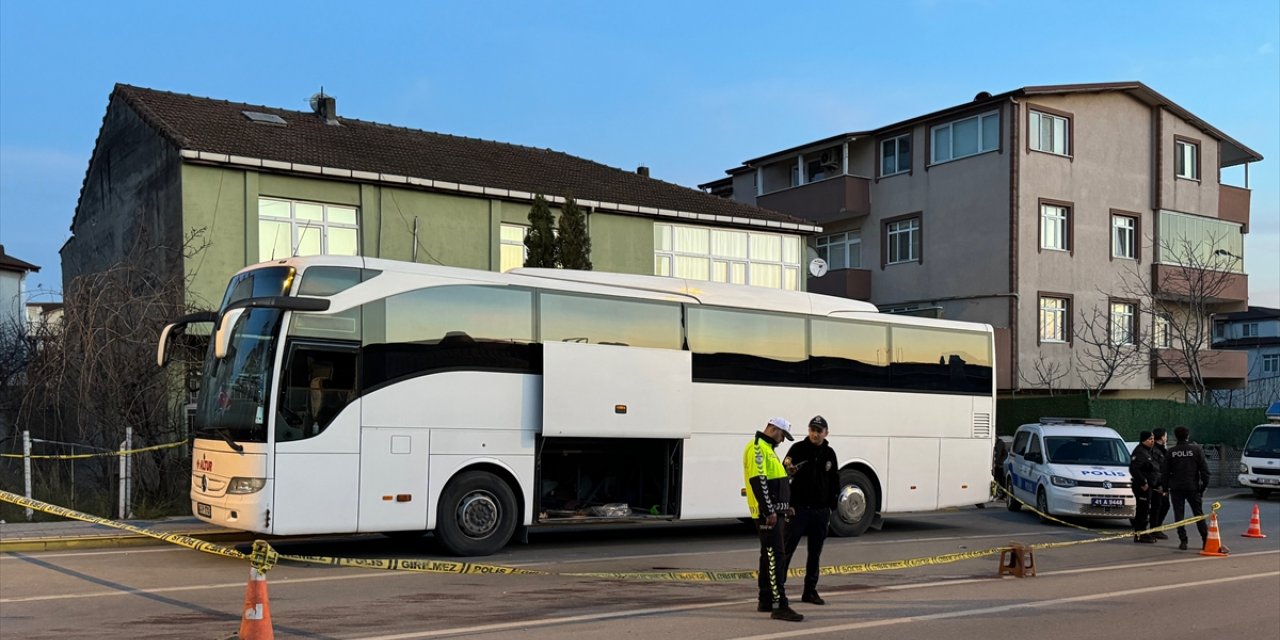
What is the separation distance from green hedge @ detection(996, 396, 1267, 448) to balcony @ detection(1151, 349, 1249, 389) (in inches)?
227

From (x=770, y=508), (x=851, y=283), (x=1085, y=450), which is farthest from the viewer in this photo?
(x=851, y=283)

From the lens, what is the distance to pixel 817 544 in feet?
A: 34.8

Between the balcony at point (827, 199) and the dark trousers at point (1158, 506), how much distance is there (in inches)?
1030

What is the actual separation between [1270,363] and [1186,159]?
3820 cm

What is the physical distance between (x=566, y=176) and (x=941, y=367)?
1428 centimetres

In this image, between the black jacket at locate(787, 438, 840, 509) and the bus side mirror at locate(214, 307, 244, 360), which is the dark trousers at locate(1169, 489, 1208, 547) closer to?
the black jacket at locate(787, 438, 840, 509)

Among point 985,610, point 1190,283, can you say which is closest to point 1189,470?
point 985,610

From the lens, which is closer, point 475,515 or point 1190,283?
point 475,515

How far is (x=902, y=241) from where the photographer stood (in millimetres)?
42156

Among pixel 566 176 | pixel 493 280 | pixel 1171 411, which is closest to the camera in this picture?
pixel 493 280

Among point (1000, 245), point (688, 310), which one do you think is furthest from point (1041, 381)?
point (688, 310)

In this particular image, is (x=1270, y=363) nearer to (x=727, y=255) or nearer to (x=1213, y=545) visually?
(x=727, y=255)

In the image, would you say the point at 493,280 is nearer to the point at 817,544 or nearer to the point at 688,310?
the point at 688,310

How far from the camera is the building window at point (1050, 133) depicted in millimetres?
Result: 38906
